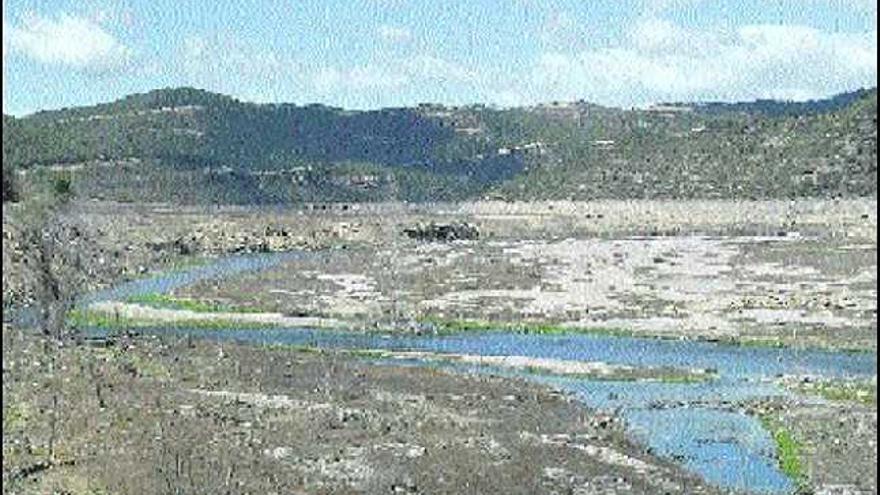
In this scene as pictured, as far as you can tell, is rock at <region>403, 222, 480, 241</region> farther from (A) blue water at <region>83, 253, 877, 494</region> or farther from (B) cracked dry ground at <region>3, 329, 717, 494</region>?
(B) cracked dry ground at <region>3, 329, 717, 494</region>

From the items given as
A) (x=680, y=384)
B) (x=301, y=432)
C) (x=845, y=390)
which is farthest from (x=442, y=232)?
(x=301, y=432)

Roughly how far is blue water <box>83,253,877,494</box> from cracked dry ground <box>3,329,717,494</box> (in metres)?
1.81

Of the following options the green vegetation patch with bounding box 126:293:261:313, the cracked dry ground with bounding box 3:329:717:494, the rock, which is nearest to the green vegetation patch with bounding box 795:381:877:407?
the cracked dry ground with bounding box 3:329:717:494

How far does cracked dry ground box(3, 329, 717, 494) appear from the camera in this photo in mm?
36000

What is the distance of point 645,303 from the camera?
77812 mm

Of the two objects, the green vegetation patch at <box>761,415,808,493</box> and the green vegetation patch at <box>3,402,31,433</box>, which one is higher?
the green vegetation patch at <box>3,402,31,433</box>

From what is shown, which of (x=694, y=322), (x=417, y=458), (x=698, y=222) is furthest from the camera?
(x=698, y=222)

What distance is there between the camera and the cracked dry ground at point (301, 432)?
118 feet

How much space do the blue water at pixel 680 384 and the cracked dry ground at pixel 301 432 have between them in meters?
1.81

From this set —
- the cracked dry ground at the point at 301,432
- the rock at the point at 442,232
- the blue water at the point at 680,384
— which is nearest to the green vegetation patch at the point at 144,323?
the blue water at the point at 680,384

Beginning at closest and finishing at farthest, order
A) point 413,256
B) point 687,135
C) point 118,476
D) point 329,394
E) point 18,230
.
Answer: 1. point 118,476
2. point 329,394
3. point 18,230
4. point 413,256
5. point 687,135

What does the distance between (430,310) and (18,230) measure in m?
26.7

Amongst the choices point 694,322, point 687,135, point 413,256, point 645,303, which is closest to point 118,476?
point 694,322

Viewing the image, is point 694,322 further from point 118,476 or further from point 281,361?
point 118,476
